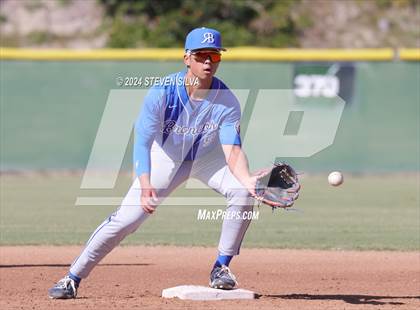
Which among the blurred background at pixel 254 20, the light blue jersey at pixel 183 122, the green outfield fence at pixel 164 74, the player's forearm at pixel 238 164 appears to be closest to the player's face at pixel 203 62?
the light blue jersey at pixel 183 122

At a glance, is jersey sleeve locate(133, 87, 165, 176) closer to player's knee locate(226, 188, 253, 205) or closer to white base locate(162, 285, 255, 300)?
player's knee locate(226, 188, 253, 205)

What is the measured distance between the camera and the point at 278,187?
6230 millimetres

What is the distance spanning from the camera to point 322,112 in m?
17.5

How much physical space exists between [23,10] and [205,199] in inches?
586

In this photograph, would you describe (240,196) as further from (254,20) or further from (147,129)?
(254,20)

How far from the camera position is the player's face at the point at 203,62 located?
6090 mm

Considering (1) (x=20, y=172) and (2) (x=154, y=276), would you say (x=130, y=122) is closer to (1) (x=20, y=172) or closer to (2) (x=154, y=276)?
(1) (x=20, y=172)

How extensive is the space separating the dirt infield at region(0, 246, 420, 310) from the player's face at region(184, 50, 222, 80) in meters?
1.56

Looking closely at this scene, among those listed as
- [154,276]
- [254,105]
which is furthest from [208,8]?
[154,276]

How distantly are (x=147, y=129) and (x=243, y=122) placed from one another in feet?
38.6

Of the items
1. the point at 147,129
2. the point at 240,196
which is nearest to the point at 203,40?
the point at 147,129

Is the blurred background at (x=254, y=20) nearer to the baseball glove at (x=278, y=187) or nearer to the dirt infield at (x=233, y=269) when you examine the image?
the dirt infield at (x=233, y=269)

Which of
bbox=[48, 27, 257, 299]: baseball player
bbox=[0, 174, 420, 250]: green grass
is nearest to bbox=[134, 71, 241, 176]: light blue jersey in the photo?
bbox=[48, 27, 257, 299]: baseball player

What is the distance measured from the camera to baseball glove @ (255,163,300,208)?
6.18 metres
